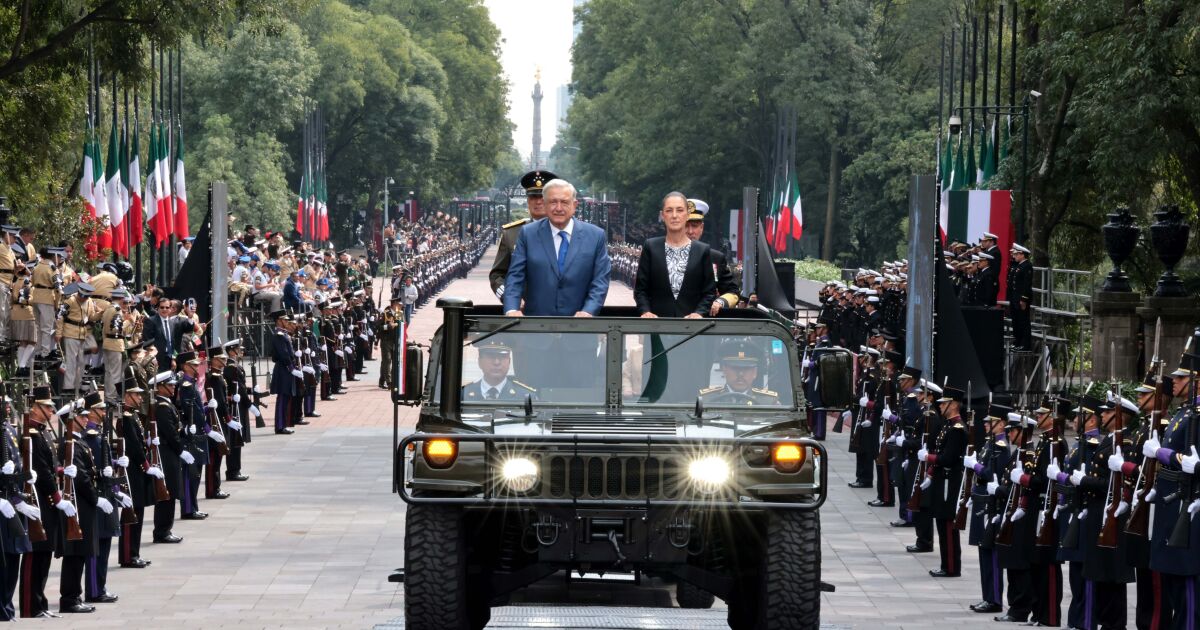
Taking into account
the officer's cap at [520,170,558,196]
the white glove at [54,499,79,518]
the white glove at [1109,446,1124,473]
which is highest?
the officer's cap at [520,170,558,196]

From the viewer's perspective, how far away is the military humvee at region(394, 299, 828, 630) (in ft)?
34.1

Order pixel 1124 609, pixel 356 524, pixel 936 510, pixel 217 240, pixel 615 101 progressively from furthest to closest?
pixel 615 101 → pixel 217 240 → pixel 356 524 → pixel 936 510 → pixel 1124 609

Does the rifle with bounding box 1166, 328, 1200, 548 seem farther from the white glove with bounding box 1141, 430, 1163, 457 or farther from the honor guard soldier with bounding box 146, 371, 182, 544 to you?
the honor guard soldier with bounding box 146, 371, 182, 544

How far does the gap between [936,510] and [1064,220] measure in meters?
23.4

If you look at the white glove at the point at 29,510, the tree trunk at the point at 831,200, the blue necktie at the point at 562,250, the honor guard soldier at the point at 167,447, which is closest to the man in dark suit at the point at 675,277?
the blue necktie at the point at 562,250

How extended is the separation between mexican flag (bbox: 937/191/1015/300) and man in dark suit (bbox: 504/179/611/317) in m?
18.3

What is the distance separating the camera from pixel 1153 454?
13438mm

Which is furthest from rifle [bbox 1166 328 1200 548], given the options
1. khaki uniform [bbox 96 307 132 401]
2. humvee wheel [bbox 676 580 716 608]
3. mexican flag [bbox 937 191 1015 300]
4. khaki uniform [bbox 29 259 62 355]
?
khaki uniform [bbox 29 259 62 355]

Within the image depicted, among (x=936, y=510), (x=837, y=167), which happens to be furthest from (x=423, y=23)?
(x=936, y=510)

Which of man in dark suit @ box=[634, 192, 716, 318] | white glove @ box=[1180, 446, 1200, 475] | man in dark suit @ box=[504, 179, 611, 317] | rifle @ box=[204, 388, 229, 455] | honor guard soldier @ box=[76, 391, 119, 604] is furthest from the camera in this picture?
rifle @ box=[204, 388, 229, 455]

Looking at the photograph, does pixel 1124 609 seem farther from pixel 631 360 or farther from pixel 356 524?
pixel 356 524

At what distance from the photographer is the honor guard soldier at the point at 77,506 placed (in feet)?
50.9

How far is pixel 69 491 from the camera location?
50.9 ft

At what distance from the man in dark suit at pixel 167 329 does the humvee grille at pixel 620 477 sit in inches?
753
